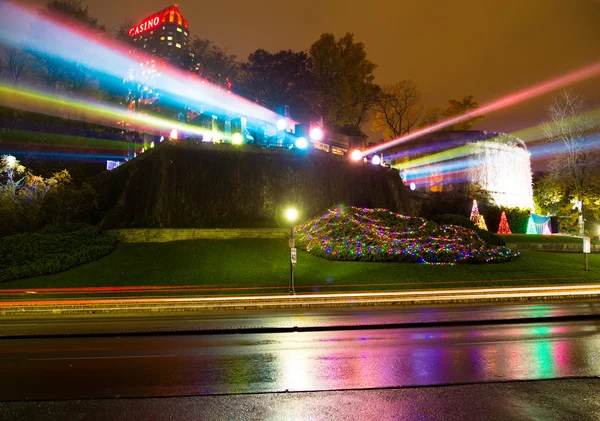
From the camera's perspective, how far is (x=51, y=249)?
Answer: 2561 centimetres

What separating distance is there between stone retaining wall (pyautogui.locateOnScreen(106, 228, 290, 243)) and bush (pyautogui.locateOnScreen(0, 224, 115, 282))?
1.11m

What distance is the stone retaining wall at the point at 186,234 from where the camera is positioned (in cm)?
2864

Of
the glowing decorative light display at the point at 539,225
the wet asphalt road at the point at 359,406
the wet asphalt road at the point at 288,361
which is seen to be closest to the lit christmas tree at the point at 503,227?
the glowing decorative light display at the point at 539,225

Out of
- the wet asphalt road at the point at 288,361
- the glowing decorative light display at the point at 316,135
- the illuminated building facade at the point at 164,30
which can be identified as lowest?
the wet asphalt road at the point at 288,361

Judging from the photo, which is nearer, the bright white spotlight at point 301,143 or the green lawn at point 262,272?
the green lawn at point 262,272

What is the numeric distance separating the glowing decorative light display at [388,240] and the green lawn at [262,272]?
0.94m

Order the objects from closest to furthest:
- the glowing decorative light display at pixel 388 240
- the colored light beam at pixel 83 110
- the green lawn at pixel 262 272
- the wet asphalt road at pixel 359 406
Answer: the wet asphalt road at pixel 359 406
the green lawn at pixel 262 272
the glowing decorative light display at pixel 388 240
the colored light beam at pixel 83 110

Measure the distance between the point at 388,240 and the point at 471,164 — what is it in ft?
99.7

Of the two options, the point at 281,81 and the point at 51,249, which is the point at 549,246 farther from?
the point at 281,81

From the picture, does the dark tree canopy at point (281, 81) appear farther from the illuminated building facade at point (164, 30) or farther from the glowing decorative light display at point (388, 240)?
the illuminated building facade at point (164, 30)

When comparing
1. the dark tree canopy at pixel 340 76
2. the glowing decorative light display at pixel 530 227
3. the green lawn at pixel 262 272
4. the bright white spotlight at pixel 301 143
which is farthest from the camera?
the dark tree canopy at pixel 340 76

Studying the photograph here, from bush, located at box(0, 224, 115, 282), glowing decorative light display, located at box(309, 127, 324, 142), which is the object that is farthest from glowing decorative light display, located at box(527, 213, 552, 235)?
bush, located at box(0, 224, 115, 282)

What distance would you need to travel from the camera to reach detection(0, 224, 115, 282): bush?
23.4 m

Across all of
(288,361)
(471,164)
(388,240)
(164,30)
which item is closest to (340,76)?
(471,164)
